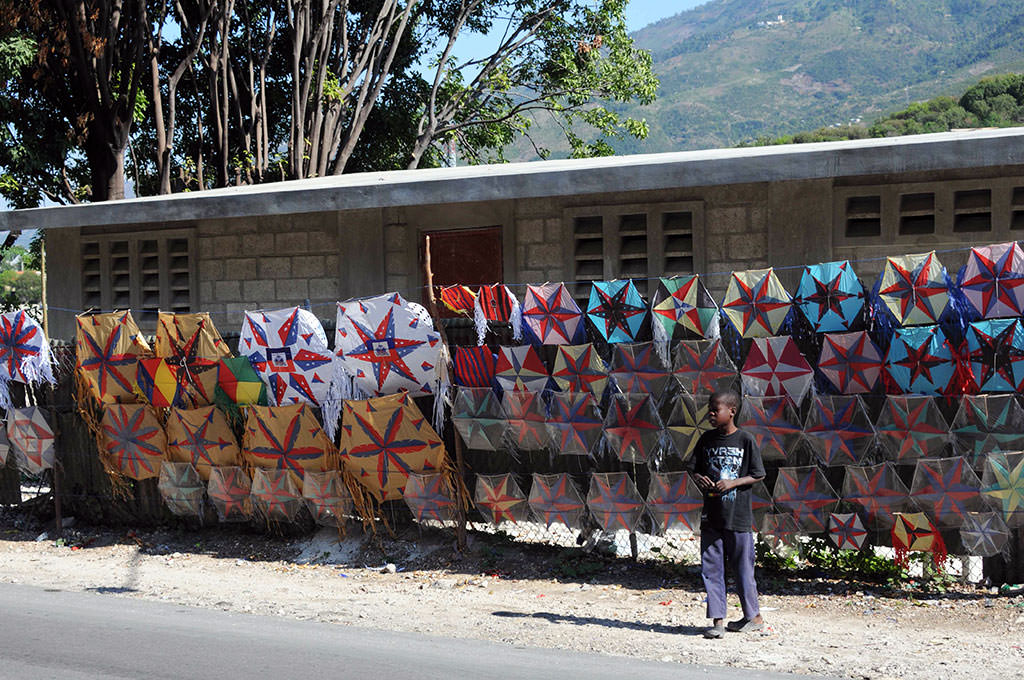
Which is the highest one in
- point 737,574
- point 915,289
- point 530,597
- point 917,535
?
point 915,289

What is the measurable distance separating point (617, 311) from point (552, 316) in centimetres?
48

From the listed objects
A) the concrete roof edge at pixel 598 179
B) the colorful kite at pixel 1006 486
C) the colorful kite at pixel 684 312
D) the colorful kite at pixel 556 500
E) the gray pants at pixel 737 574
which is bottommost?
the gray pants at pixel 737 574

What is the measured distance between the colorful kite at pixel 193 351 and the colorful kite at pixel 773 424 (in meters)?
4.42

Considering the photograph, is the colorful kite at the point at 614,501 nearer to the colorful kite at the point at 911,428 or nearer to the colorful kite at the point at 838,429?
the colorful kite at the point at 838,429

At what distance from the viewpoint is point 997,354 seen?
20.6ft

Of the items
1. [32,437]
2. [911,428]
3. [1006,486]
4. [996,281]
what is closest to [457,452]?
[911,428]

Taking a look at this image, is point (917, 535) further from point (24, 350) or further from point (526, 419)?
point (24, 350)

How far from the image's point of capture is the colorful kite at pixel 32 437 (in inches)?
368

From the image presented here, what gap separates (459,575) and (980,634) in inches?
143

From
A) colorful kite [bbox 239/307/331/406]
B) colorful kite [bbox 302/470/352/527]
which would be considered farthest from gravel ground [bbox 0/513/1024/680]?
colorful kite [bbox 239/307/331/406]

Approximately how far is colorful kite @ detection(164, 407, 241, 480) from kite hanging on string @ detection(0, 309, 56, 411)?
58.6 inches

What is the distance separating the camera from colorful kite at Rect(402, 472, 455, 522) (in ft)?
25.7

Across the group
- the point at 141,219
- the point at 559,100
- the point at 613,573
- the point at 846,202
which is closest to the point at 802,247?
the point at 846,202

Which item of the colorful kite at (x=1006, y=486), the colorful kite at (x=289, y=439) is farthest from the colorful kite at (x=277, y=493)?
the colorful kite at (x=1006, y=486)
